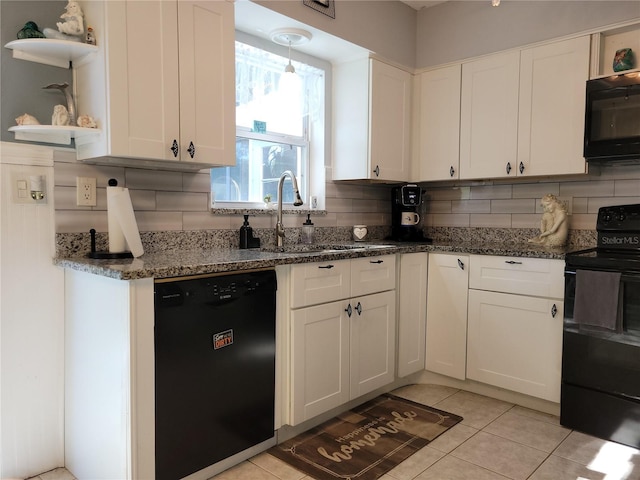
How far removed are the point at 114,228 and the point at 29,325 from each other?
53cm

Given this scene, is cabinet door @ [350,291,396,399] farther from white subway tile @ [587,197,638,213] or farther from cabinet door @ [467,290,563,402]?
white subway tile @ [587,197,638,213]

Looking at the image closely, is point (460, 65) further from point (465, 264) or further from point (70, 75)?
point (70, 75)

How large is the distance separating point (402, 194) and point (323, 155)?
0.66 meters

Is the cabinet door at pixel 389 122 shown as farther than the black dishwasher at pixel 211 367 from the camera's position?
Yes

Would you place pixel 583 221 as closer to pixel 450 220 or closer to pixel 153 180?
pixel 450 220

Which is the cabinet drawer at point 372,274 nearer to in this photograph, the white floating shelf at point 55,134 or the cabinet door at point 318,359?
the cabinet door at point 318,359

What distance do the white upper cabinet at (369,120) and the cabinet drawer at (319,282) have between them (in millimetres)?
977

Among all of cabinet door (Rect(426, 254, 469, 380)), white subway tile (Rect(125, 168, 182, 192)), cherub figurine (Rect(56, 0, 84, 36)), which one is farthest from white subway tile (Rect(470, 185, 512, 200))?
cherub figurine (Rect(56, 0, 84, 36))

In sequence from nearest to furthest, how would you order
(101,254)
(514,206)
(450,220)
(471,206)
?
(101,254), (514,206), (471,206), (450,220)

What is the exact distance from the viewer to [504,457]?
2131 millimetres

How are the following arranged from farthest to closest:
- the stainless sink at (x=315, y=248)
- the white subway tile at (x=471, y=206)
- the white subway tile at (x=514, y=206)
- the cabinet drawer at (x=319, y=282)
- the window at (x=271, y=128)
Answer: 1. the white subway tile at (x=471, y=206)
2. the white subway tile at (x=514, y=206)
3. the window at (x=271, y=128)
4. the stainless sink at (x=315, y=248)
5. the cabinet drawer at (x=319, y=282)

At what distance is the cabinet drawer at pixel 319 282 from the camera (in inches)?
85.7

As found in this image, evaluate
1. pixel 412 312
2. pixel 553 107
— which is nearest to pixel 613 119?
pixel 553 107

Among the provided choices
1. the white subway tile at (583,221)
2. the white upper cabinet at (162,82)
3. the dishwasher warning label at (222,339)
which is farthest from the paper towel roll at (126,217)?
the white subway tile at (583,221)
